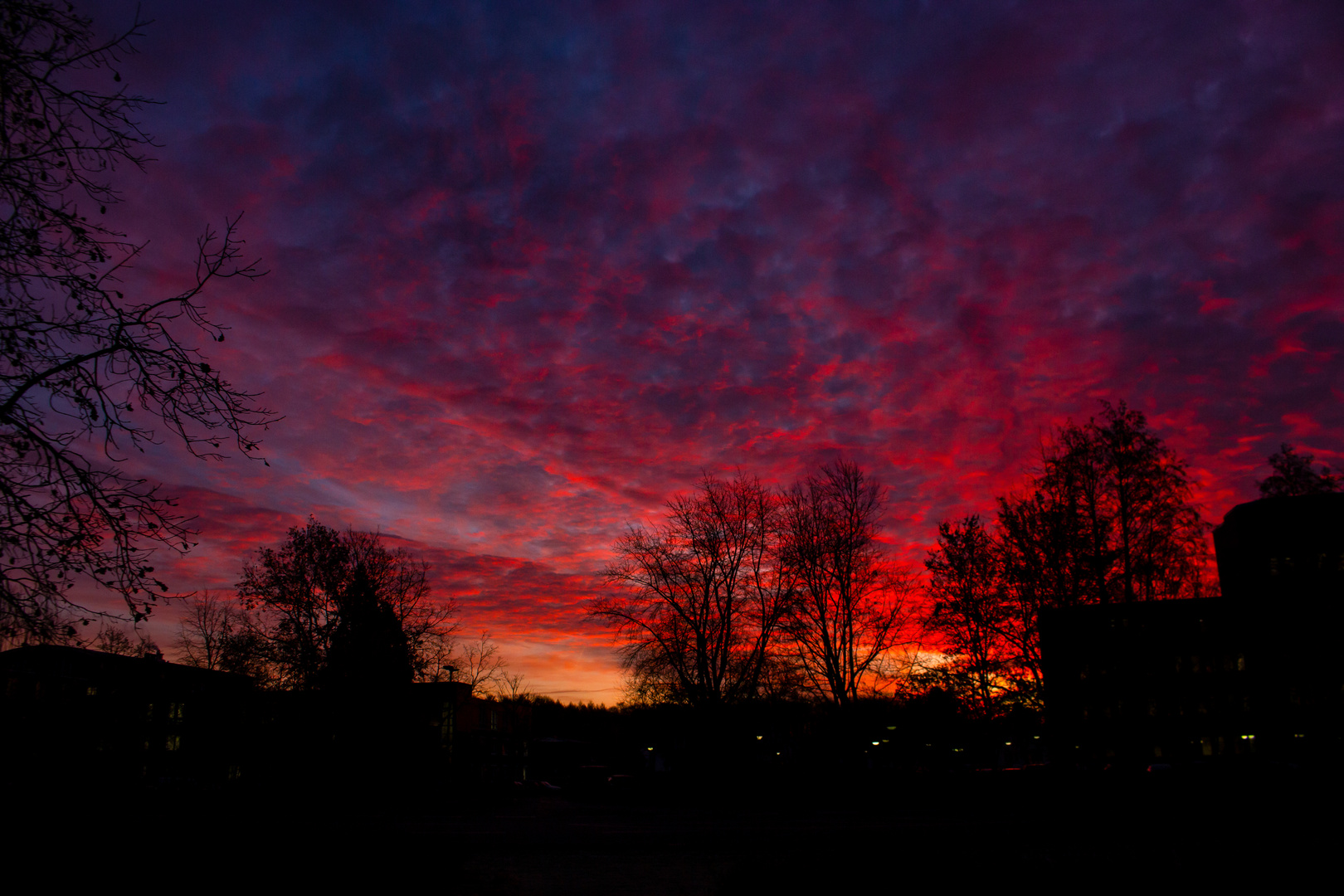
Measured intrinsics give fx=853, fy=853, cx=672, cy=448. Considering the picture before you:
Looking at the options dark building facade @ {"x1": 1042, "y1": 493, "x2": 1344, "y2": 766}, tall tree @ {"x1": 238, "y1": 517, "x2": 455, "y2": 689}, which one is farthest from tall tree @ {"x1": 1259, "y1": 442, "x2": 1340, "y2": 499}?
tall tree @ {"x1": 238, "y1": 517, "x2": 455, "y2": 689}

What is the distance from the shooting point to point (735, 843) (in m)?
18.8

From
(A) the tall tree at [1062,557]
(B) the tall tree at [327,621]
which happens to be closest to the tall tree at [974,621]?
(A) the tall tree at [1062,557]

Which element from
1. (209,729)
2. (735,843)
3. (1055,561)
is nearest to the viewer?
(735,843)

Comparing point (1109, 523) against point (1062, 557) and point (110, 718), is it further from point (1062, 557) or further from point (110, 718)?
point (110, 718)

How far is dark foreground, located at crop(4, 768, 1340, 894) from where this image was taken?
9.43 metres

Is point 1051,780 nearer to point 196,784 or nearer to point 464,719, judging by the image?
point 196,784

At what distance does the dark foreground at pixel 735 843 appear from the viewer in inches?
371

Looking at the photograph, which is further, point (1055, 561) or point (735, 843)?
point (1055, 561)

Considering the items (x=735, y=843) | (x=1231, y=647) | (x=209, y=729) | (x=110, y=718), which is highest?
(x=1231, y=647)

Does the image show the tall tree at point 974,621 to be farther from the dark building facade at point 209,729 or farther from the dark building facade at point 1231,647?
the dark building facade at point 209,729

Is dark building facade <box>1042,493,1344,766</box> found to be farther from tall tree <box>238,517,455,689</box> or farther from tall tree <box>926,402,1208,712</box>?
tall tree <box>238,517,455,689</box>

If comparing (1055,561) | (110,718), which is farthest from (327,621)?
(1055,561)

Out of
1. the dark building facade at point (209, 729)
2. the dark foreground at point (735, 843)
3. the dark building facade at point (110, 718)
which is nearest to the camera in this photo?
the dark foreground at point (735, 843)

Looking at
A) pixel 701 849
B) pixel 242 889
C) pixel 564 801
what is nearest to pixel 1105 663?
pixel 701 849
